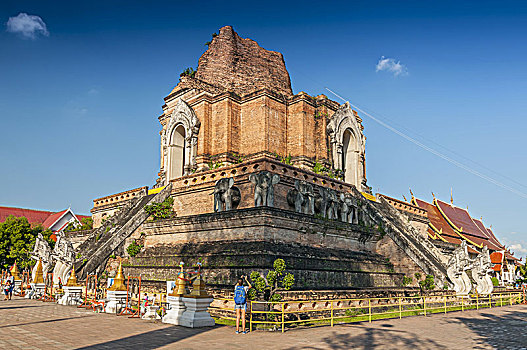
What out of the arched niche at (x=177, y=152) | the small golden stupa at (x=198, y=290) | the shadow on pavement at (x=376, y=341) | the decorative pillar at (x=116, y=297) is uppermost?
the arched niche at (x=177, y=152)

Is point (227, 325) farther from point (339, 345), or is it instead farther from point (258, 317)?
point (339, 345)

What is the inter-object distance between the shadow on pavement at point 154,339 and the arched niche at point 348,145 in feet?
58.1

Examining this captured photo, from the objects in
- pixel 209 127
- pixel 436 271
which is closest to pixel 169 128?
pixel 209 127

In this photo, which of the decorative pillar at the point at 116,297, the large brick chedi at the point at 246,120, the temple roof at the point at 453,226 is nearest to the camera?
the decorative pillar at the point at 116,297

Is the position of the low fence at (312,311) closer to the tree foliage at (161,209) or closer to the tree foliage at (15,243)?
the tree foliage at (161,209)

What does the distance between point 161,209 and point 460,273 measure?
13798mm

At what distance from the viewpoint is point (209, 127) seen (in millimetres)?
26047

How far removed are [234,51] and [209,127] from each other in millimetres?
6242

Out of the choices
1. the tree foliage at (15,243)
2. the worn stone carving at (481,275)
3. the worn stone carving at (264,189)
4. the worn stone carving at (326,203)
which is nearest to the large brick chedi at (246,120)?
the worn stone carving at (326,203)

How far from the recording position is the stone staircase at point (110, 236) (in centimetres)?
1889

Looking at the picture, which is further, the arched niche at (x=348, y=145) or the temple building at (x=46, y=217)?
the temple building at (x=46, y=217)

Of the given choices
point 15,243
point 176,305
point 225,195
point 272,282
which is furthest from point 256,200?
point 15,243

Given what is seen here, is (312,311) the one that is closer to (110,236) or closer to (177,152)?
(110,236)

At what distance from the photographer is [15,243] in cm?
2875
